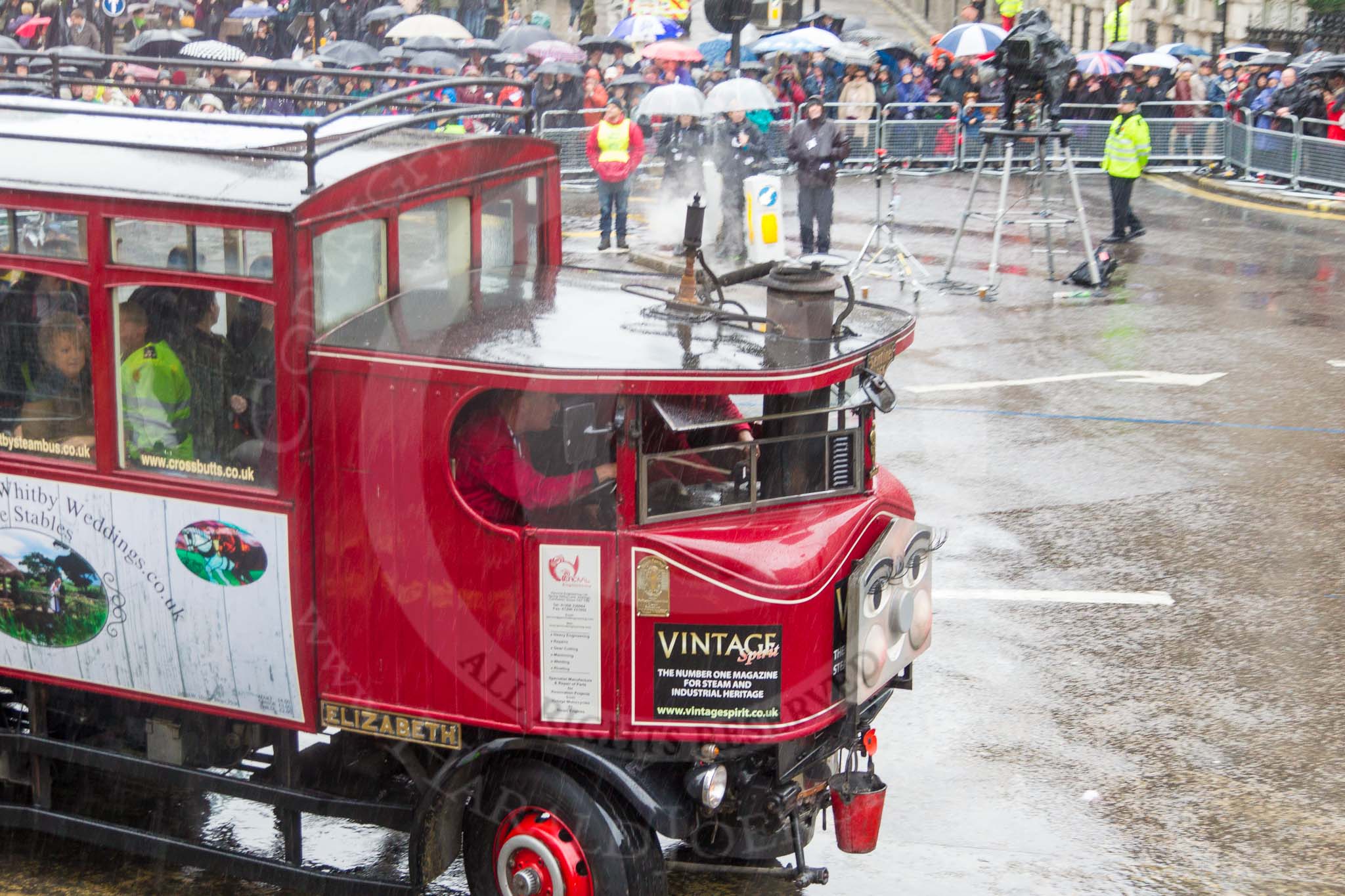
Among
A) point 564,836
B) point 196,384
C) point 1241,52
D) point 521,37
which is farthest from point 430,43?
point 564,836

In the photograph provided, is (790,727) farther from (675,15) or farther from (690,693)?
(675,15)

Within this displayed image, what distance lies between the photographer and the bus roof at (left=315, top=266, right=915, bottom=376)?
18.3ft

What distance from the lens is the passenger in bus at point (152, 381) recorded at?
19.5 ft

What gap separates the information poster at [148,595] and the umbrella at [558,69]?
74.5 ft

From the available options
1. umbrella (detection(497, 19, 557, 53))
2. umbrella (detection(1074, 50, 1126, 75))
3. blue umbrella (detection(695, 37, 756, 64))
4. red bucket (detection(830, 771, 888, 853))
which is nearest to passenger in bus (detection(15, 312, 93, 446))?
red bucket (detection(830, 771, 888, 853))

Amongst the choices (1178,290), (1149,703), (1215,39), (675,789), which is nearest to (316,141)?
(675,789)

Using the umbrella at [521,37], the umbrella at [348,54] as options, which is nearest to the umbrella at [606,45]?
the umbrella at [521,37]

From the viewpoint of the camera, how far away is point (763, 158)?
2334cm

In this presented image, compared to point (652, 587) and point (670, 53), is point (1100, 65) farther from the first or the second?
point (652, 587)

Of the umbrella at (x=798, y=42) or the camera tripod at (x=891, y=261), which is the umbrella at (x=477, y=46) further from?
the camera tripod at (x=891, y=261)

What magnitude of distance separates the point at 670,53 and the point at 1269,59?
11197mm

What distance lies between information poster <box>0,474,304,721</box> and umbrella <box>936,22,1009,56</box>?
24400mm

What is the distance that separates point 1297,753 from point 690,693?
388cm

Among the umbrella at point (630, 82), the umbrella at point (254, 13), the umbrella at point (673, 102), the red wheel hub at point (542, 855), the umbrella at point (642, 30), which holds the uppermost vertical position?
the umbrella at point (254, 13)
